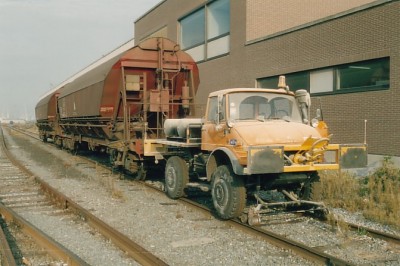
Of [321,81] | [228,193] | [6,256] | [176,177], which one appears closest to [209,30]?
[321,81]

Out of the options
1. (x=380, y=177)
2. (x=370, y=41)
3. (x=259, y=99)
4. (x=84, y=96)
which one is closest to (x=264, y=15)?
(x=370, y=41)

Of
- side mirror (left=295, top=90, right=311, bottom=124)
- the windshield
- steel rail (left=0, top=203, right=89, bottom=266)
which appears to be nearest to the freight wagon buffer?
the windshield

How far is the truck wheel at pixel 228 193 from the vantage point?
6953mm

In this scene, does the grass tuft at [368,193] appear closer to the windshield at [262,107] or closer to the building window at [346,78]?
the windshield at [262,107]

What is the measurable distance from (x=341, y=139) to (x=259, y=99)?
6999mm

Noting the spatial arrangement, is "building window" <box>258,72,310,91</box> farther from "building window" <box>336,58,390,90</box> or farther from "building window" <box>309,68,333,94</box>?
"building window" <box>336,58,390,90</box>

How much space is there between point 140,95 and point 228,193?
19.7 feet

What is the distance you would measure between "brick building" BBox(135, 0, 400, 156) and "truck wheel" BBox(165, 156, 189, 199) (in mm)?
3444

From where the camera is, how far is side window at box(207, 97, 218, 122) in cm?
805

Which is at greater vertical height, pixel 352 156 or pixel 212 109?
pixel 212 109

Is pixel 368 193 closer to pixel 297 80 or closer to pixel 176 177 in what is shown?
pixel 176 177

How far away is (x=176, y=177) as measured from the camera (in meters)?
9.35

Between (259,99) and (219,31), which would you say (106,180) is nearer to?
(259,99)

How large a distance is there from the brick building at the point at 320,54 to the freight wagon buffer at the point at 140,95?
14.4ft
